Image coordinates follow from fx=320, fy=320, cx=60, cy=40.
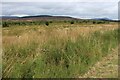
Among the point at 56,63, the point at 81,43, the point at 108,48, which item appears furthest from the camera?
the point at 108,48

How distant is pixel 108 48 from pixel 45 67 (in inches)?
219

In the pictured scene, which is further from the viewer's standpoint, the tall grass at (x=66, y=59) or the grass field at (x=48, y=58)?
the tall grass at (x=66, y=59)

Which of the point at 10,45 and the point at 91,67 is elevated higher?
the point at 10,45

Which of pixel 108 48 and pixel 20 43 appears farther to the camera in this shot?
pixel 108 48

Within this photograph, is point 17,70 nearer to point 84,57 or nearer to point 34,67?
point 34,67

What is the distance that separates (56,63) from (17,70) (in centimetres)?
176

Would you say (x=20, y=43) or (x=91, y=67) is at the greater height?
(x=20, y=43)

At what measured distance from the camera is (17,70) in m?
6.19

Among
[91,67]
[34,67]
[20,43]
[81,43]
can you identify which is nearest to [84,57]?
[91,67]

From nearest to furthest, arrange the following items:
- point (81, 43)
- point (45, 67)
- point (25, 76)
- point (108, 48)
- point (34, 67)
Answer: point (25, 76)
point (34, 67)
point (45, 67)
point (81, 43)
point (108, 48)

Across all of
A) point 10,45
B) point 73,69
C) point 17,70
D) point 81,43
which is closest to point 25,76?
point 17,70

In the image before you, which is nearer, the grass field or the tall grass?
the grass field

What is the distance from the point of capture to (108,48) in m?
12.3

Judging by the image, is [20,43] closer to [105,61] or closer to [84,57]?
[84,57]
